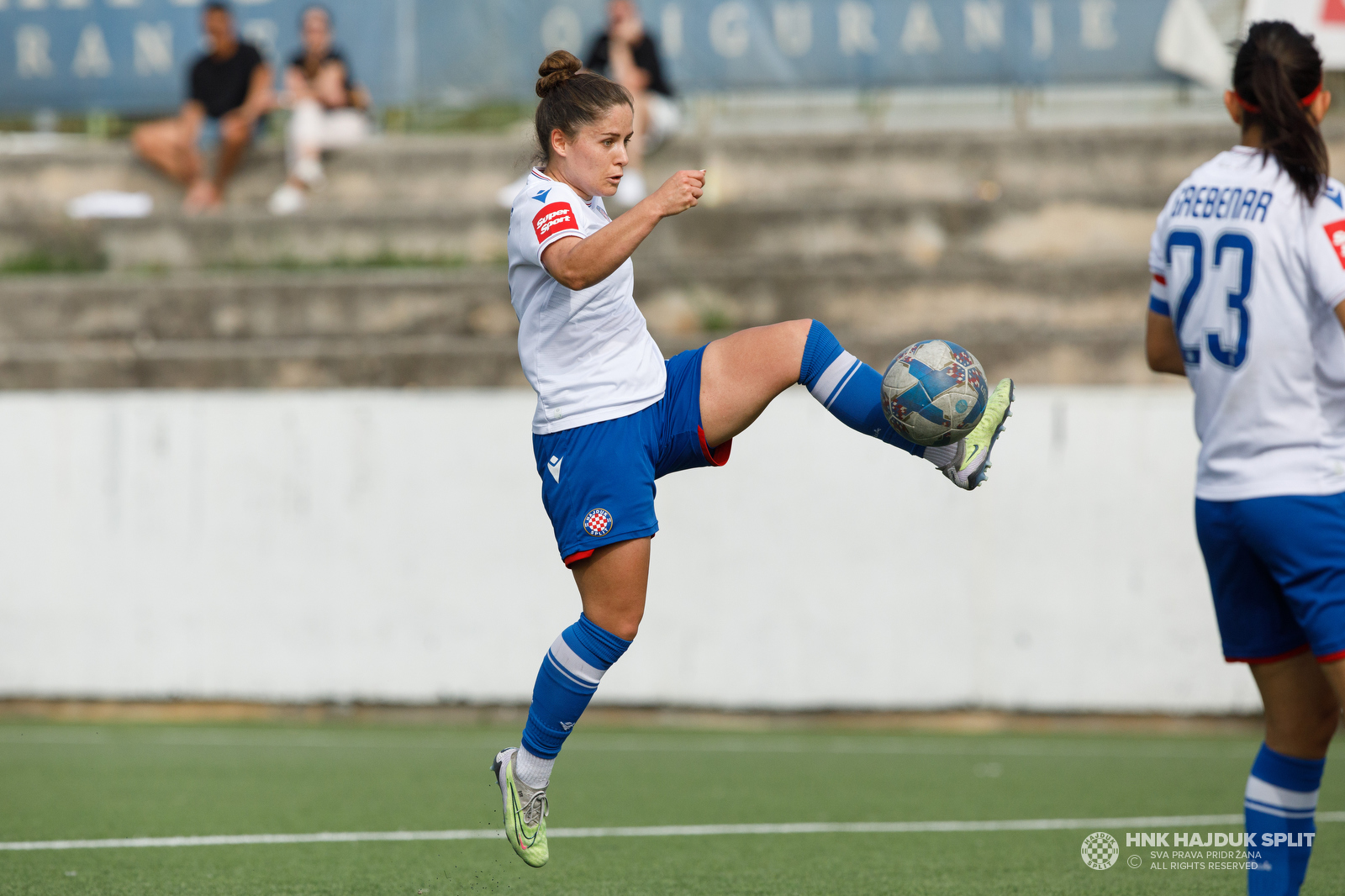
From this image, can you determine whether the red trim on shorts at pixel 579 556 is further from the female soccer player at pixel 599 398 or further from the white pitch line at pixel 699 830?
the white pitch line at pixel 699 830

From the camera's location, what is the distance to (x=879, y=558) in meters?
8.48

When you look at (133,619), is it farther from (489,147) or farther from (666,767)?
(489,147)

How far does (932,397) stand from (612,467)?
883 mm

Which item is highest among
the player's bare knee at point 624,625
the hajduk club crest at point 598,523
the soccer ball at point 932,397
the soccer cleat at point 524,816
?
the soccer ball at point 932,397

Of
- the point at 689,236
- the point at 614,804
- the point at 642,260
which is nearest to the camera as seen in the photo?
the point at 614,804

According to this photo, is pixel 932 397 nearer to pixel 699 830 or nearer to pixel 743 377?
pixel 743 377

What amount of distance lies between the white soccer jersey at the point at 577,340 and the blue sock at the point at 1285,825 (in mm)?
1829

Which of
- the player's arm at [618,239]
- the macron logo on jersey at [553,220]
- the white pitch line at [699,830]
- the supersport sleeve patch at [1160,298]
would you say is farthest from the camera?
the white pitch line at [699,830]

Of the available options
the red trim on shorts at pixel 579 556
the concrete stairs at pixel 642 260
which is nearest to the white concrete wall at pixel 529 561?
the concrete stairs at pixel 642 260

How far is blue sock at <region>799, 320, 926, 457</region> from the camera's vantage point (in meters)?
4.00

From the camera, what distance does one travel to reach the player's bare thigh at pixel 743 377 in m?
4.00

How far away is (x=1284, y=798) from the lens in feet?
11.1

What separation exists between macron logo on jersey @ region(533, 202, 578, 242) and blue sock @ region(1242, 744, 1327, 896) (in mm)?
2120

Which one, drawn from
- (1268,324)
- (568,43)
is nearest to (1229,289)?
(1268,324)
